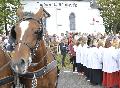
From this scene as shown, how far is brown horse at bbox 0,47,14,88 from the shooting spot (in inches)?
363

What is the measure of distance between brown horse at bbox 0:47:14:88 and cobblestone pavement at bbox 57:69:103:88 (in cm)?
848

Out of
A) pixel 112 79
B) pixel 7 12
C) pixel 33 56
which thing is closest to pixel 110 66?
pixel 112 79

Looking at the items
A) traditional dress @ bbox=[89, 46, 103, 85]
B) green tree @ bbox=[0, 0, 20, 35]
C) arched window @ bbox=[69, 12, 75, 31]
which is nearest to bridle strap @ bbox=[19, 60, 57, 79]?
traditional dress @ bbox=[89, 46, 103, 85]

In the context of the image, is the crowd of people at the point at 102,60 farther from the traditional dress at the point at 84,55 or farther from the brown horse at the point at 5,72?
the brown horse at the point at 5,72

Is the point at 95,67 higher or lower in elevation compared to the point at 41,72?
lower

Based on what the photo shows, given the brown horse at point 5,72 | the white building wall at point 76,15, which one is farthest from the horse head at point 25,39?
the white building wall at point 76,15

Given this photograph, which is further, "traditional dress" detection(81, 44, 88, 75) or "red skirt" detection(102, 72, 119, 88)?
"traditional dress" detection(81, 44, 88, 75)

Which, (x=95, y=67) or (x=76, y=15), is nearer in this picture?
(x=95, y=67)

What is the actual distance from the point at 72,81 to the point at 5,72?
11.1 m

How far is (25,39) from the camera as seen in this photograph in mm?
8672

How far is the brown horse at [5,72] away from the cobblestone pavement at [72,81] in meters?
8.48

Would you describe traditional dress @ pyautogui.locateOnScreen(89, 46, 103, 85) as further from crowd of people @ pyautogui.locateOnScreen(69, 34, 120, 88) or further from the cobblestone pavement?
the cobblestone pavement

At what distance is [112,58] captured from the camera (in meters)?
17.3

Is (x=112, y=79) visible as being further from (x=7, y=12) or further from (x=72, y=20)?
(x=72, y=20)
